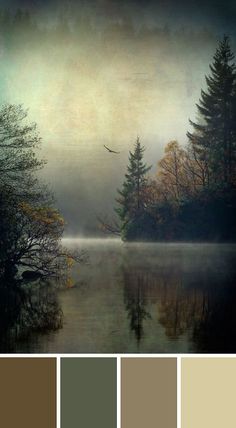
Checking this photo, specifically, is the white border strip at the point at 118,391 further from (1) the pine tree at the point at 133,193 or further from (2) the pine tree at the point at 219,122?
(2) the pine tree at the point at 219,122

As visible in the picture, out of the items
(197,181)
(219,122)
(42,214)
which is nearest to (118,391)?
(42,214)

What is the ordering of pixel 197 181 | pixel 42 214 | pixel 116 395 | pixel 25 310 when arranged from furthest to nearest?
pixel 197 181 → pixel 42 214 → pixel 25 310 → pixel 116 395

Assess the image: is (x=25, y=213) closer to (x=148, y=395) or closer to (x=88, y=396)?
(x=88, y=396)

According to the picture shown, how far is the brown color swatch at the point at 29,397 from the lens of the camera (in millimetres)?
4965

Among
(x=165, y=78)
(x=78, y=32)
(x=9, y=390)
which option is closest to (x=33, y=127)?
(x=78, y=32)

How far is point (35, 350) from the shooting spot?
17.0ft

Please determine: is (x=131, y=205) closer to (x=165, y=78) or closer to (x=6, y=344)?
(x=165, y=78)

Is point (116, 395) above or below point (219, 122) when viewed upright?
below

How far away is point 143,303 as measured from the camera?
5449mm

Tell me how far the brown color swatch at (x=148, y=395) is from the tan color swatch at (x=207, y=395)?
11 cm

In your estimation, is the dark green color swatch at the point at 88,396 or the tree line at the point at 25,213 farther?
the tree line at the point at 25,213

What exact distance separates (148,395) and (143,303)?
85 centimetres

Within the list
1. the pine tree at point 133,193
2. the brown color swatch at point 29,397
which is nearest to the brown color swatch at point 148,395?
the brown color swatch at point 29,397

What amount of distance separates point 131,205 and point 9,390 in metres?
2.03
